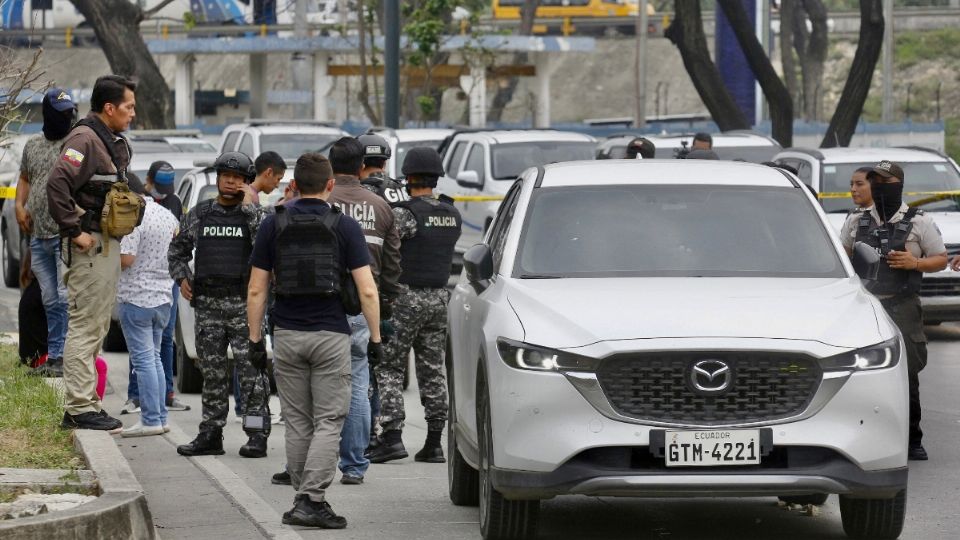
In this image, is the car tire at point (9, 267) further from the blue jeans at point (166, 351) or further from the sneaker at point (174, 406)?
the blue jeans at point (166, 351)

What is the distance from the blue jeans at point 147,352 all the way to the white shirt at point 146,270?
6cm

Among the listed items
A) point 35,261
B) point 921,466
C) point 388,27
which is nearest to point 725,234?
point 921,466

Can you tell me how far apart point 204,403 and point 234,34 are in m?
54.7

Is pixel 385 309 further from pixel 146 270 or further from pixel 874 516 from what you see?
pixel 874 516

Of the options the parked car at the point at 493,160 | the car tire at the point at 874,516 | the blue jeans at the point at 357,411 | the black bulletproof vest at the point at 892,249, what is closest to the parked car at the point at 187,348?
the blue jeans at the point at 357,411

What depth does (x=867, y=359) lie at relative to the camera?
755 cm

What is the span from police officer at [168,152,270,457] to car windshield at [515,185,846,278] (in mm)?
2407

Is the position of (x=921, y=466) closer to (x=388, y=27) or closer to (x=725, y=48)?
(x=388, y=27)

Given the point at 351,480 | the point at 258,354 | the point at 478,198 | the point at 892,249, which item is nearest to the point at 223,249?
the point at 351,480

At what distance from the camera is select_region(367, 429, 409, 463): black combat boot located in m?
10.7

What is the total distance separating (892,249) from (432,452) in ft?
9.77

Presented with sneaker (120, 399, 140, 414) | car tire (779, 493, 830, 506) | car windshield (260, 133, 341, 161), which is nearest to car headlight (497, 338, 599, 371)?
car tire (779, 493, 830, 506)

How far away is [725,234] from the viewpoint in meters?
8.67

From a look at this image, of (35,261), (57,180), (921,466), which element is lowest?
(921,466)
